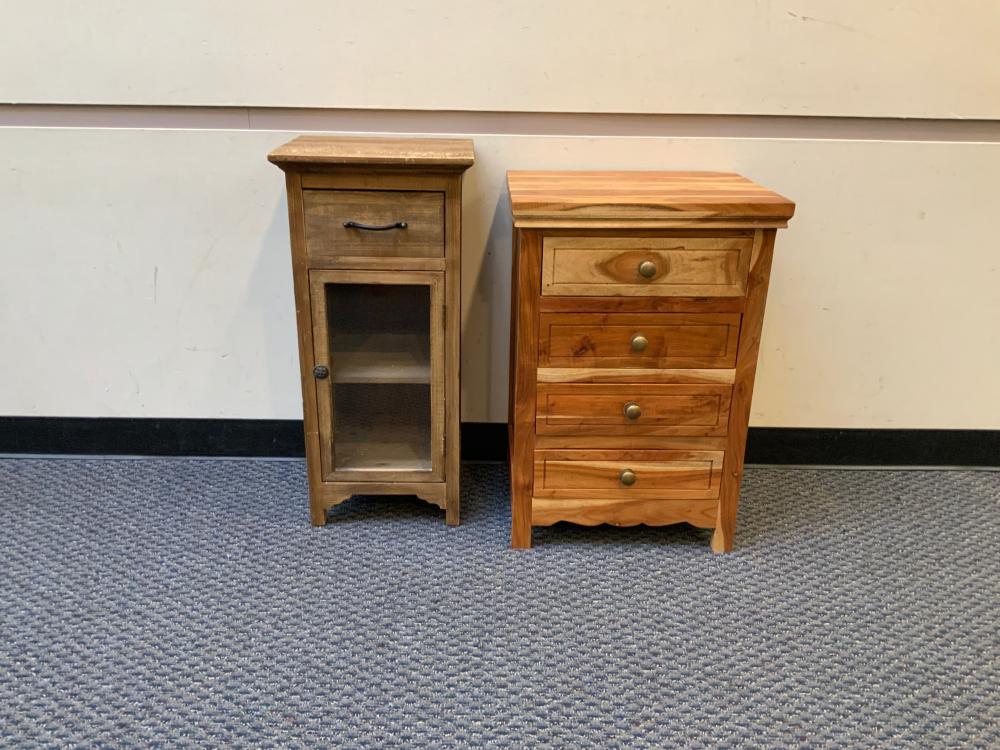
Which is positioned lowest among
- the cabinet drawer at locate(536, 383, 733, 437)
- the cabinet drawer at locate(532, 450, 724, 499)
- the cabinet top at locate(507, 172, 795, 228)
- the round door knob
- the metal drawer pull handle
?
the cabinet drawer at locate(532, 450, 724, 499)

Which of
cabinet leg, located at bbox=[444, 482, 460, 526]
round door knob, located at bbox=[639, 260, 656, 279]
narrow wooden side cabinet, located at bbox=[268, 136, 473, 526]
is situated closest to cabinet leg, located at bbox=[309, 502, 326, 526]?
narrow wooden side cabinet, located at bbox=[268, 136, 473, 526]

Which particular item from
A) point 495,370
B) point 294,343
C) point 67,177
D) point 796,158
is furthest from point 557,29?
point 67,177

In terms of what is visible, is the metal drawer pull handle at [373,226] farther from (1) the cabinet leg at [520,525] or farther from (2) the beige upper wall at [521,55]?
(1) the cabinet leg at [520,525]

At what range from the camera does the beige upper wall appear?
165cm

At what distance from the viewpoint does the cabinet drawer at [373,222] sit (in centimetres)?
150

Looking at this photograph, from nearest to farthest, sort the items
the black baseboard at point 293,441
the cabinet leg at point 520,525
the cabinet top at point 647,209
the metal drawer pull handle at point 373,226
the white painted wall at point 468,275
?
the cabinet top at point 647,209 → the metal drawer pull handle at point 373,226 → the cabinet leg at point 520,525 → the white painted wall at point 468,275 → the black baseboard at point 293,441

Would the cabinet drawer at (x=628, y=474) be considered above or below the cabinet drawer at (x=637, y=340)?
below

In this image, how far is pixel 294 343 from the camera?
6.25 ft

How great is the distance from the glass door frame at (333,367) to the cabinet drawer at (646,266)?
25 centimetres

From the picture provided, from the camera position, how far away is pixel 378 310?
1.60m

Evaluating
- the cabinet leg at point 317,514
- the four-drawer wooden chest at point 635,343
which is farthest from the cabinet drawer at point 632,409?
the cabinet leg at point 317,514

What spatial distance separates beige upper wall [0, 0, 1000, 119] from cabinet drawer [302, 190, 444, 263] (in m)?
0.33

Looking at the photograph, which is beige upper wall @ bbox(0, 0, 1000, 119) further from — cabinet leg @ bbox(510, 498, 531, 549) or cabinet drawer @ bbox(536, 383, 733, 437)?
cabinet leg @ bbox(510, 498, 531, 549)

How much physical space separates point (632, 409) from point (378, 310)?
1.80 feet
